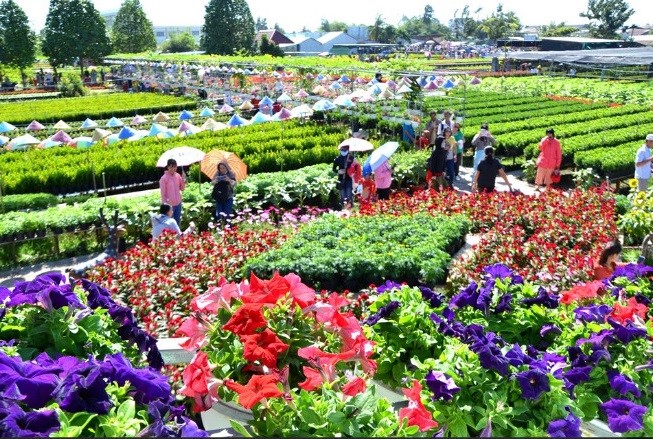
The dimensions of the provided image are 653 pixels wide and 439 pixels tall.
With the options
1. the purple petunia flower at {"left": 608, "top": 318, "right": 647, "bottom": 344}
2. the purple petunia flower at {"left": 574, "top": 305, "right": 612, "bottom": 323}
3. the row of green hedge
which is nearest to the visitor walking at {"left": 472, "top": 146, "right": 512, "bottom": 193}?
the purple petunia flower at {"left": 574, "top": 305, "right": 612, "bottom": 323}

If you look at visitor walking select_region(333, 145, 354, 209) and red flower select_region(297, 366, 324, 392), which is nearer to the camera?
red flower select_region(297, 366, 324, 392)

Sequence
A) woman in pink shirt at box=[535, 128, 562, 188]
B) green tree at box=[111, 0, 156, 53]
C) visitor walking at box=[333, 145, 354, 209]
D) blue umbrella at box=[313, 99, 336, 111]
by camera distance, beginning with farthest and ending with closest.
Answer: green tree at box=[111, 0, 156, 53] → blue umbrella at box=[313, 99, 336, 111] → woman in pink shirt at box=[535, 128, 562, 188] → visitor walking at box=[333, 145, 354, 209]

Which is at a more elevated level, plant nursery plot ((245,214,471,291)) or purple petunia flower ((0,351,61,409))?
purple petunia flower ((0,351,61,409))

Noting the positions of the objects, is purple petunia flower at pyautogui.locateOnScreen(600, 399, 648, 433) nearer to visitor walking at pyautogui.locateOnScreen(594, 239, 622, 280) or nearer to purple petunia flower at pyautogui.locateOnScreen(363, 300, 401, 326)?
purple petunia flower at pyautogui.locateOnScreen(363, 300, 401, 326)

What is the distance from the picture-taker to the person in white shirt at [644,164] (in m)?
12.4

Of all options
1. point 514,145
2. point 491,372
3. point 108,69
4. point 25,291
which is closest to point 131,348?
point 25,291

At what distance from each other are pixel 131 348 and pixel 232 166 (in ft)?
31.2

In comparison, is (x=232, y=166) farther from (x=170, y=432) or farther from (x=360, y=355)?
(x=170, y=432)

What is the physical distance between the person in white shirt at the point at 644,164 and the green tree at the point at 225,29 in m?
64.5

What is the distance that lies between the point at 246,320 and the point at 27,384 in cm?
138

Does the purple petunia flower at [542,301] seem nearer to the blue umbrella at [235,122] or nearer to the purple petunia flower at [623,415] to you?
the purple petunia flower at [623,415]

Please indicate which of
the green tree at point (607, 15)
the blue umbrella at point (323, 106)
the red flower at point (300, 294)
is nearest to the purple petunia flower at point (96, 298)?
the red flower at point (300, 294)

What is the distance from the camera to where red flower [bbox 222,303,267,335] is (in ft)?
12.9

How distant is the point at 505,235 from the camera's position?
955cm
